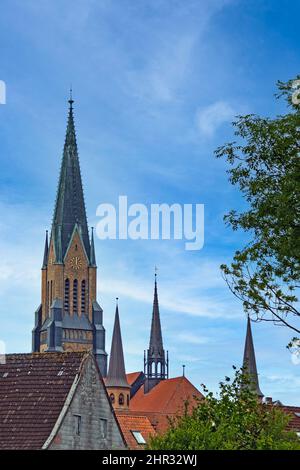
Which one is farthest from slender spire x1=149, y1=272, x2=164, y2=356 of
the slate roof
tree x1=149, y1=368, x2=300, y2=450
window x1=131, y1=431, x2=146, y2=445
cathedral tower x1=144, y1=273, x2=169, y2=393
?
the slate roof

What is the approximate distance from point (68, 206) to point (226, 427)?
131817 mm

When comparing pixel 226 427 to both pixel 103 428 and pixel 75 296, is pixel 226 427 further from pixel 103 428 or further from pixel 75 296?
pixel 75 296

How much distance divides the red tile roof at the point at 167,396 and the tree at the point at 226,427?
3745 inches

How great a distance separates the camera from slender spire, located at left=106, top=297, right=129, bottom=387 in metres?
137

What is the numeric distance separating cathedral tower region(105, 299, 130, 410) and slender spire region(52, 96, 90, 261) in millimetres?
28725

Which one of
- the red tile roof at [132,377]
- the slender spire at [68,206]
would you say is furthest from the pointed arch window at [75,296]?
the red tile roof at [132,377]

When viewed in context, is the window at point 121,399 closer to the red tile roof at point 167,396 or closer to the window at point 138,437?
the red tile roof at point 167,396

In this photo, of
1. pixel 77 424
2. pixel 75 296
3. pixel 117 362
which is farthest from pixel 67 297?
pixel 77 424

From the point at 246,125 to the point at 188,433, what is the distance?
9344 mm

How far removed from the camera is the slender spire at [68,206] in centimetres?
16488

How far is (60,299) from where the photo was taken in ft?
531

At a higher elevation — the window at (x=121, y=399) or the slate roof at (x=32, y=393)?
the window at (x=121, y=399)
